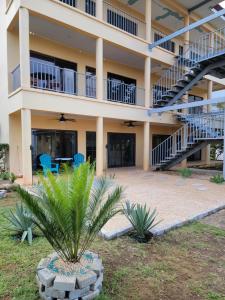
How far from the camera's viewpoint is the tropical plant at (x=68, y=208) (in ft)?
8.51

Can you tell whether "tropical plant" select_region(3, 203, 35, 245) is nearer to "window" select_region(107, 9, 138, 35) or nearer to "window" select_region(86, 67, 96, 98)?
"window" select_region(86, 67, 96, 98)

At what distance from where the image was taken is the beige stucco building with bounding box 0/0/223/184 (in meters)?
9.16

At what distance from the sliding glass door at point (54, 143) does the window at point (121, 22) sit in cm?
680

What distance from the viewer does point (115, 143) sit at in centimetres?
1551

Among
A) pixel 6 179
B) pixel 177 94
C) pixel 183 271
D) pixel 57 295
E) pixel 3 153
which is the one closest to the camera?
pixel 57 295

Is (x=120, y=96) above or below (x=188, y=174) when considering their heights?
above

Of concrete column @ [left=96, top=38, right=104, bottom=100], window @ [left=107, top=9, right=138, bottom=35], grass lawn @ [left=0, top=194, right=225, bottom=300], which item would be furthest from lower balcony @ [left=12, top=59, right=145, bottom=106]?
grass lawn @ [left=0, top=194, right=225, bottom=300]

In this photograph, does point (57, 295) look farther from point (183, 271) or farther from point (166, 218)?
point (166, 218)

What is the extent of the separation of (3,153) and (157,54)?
1003 cm

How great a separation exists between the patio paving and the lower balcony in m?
5.78

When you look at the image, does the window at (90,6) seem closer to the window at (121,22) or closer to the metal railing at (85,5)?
the metal railing at (85,5)

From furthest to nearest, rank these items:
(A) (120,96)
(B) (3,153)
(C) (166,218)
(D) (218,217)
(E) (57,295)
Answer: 1. (A) (120,96)
2. (B) (3,153)
3. (D) (218,217)
4. (C) (166,218)
5. (E) (57,295)

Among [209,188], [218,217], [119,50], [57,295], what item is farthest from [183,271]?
[119,50]

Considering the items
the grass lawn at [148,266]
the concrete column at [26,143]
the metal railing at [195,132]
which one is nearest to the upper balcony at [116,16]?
the metal railing at [195,132]
